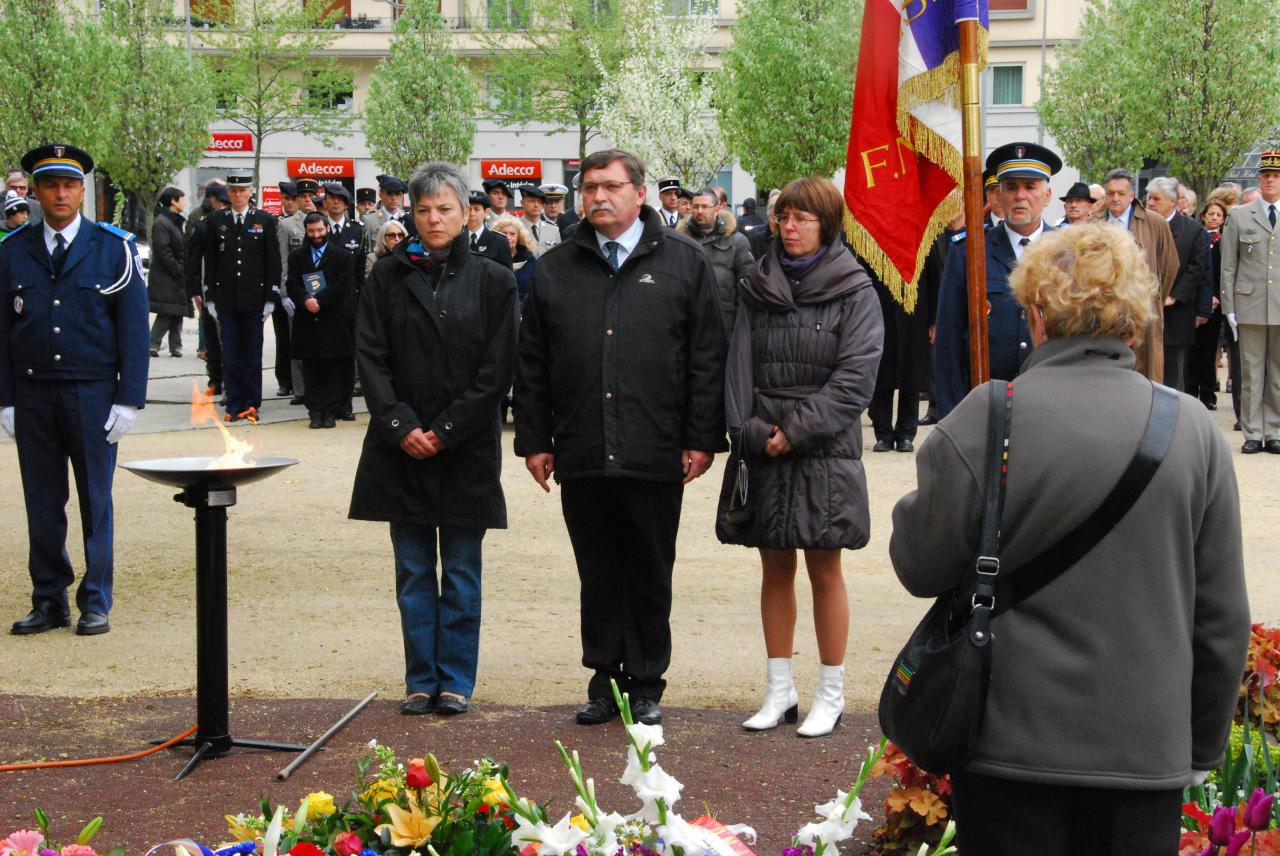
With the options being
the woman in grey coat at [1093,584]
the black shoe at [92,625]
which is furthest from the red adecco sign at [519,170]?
the woman in grey coat at [1093,584]

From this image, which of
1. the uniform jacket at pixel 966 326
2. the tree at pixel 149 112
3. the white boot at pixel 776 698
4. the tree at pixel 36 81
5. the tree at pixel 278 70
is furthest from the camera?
the tree at pixel 278 70

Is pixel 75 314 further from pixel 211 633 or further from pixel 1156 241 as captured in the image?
pixel 1156 241

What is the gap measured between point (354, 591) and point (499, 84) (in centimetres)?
4331

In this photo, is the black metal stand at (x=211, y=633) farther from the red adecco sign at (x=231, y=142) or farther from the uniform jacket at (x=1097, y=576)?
the red adecco sign at (x=231, y=142)

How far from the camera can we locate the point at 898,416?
12750 millimetres

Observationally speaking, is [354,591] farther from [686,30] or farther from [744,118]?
[686,30]

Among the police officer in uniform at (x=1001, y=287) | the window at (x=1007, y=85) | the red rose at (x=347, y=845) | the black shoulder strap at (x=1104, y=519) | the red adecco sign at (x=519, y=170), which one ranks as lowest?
the red rose at (x=347, y=845)

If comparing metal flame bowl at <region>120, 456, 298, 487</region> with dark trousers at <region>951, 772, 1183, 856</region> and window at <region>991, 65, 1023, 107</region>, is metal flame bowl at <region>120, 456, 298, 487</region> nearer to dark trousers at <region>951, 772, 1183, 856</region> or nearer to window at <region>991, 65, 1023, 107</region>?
dark trousers at <region>951, 772, 1183, 856</region>

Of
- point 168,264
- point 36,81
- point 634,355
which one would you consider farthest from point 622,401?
→ point 36,81

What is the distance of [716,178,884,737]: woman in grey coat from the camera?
559cm

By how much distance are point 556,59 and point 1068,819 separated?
46.0m

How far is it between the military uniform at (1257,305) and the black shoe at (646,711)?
828 cm

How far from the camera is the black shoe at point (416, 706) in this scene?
19.5 ft

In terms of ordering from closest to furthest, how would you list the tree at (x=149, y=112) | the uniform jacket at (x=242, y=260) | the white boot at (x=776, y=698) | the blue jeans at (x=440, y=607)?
1. the white boot at (x=776, y=698)
2. the blue jeans at (x=440, y=607)
3. the uniform jacket at (x=242, y=260)
4. the tree at (x=149, y=112)
